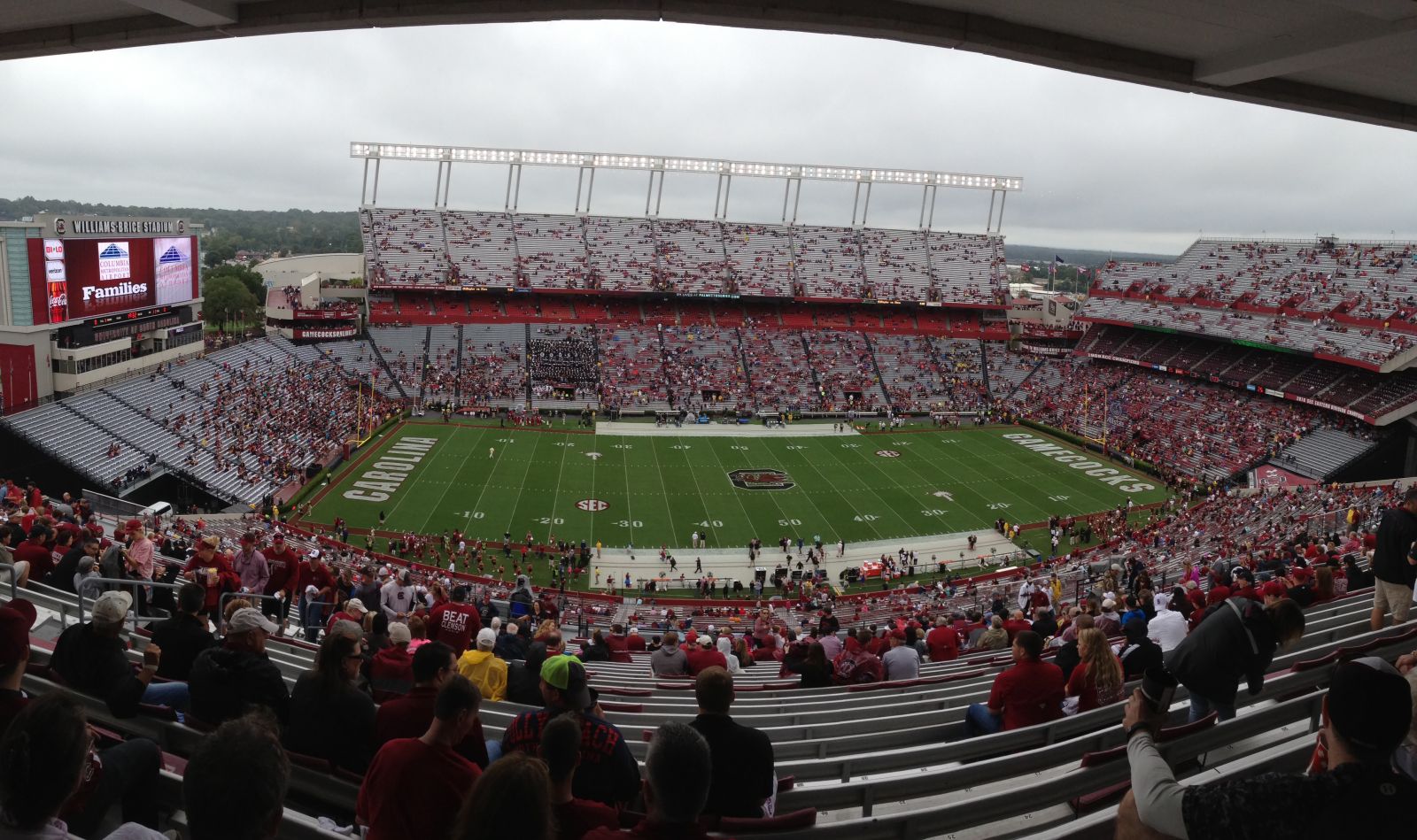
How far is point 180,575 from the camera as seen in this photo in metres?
9.78

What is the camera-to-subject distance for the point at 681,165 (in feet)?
233

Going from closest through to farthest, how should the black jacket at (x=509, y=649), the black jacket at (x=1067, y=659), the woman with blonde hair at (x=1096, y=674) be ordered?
the woman with blonde hair at (x=1096, y=674) → the black jacket at (x=1067, y=659) → the black jacket at (x=509, y=649)

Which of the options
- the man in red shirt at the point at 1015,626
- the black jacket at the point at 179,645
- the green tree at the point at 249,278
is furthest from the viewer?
the green tree at the point at 249,278

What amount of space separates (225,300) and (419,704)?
276 ft

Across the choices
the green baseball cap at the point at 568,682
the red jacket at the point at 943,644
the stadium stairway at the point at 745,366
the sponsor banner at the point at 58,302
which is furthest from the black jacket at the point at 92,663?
the stadium stairway at the point at 745,366

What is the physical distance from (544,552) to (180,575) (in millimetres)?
19540

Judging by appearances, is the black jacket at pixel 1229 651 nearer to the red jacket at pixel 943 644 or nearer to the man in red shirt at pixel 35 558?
the red jacket at pixel 943 644

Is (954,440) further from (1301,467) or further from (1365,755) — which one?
(1365,755)

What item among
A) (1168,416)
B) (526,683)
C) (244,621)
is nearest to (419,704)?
(244,621)

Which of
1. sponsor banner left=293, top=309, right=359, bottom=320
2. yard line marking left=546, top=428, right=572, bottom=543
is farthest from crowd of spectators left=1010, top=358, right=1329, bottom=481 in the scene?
sponsor banner left=293, top=309, right=359, bottom=320

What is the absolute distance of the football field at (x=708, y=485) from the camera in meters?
32.0

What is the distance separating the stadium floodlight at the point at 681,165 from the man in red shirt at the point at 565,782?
228ft

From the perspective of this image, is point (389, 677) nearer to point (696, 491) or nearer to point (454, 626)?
point (454, 626)

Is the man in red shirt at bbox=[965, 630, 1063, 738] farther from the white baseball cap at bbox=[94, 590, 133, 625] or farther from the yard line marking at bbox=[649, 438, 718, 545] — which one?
the yard line marking at bbox=[649, 438, 718, 545]
